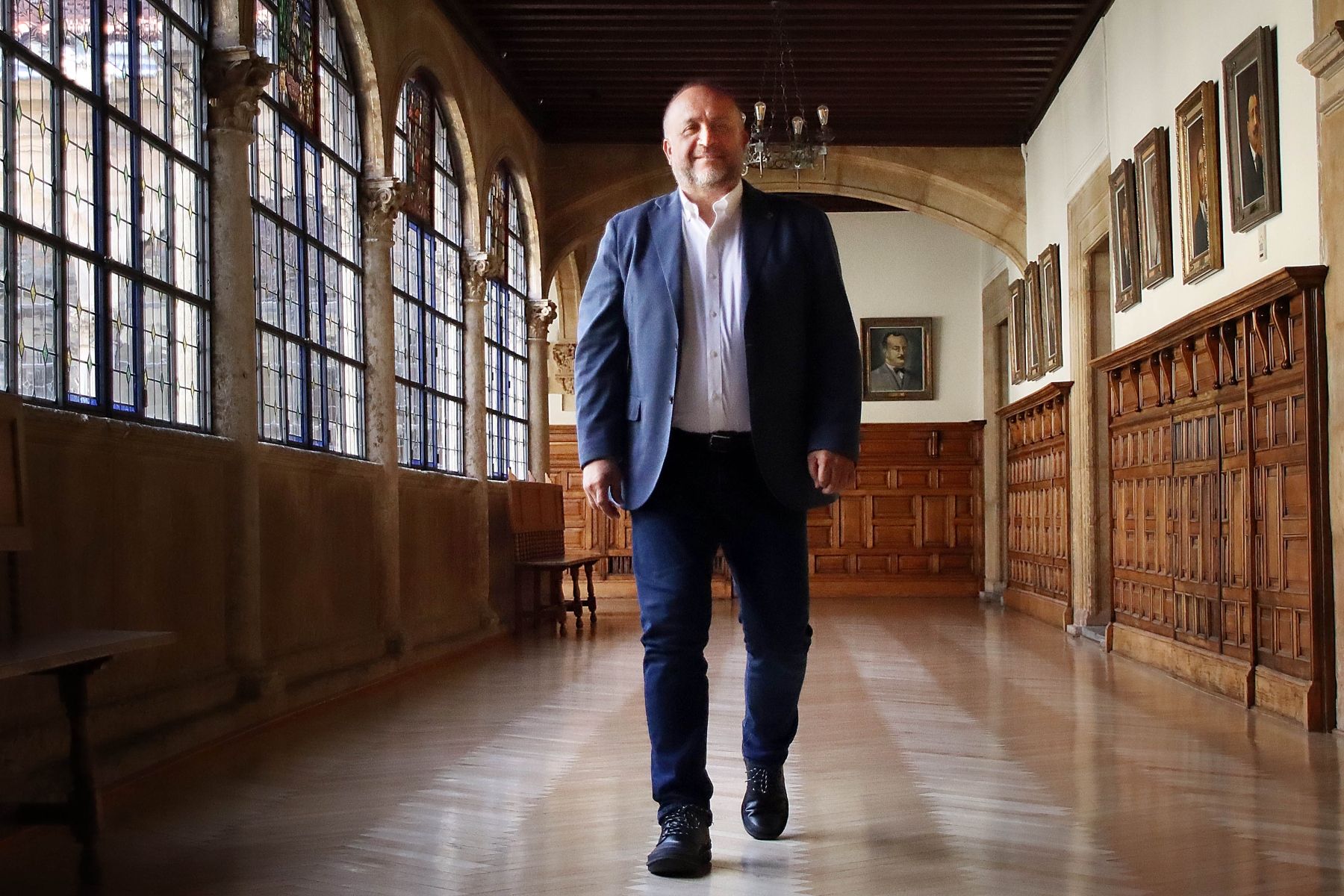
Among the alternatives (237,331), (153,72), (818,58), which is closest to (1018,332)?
(818,58)

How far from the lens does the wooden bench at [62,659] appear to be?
334cm

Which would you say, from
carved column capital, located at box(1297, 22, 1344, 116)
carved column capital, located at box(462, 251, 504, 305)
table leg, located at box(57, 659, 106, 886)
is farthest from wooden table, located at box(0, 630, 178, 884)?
carved column capital, located at box(462, 251, 504, 305)

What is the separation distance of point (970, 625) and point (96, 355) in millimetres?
8368

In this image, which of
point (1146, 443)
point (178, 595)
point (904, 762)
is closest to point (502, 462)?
point (1146, 443)

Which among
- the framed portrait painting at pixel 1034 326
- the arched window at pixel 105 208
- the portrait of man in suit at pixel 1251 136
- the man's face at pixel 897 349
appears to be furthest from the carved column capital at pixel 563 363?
the portrait of man in suit at pixel 1251 136

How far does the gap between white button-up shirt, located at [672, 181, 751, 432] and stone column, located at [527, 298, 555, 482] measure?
10541 mm

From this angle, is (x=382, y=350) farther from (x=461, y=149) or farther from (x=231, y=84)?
(x=461, y=149)

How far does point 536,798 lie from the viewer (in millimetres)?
4191

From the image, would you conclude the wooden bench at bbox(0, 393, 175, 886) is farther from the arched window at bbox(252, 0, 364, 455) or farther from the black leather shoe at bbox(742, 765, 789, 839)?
the arched window at bbox(252, 0, 364, 455)

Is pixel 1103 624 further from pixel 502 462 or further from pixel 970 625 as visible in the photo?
pixel 502 462

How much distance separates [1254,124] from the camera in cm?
673

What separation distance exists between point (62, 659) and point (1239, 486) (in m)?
5.54

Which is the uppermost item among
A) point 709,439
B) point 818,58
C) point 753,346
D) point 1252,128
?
point 818,58

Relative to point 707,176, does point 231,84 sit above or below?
above
